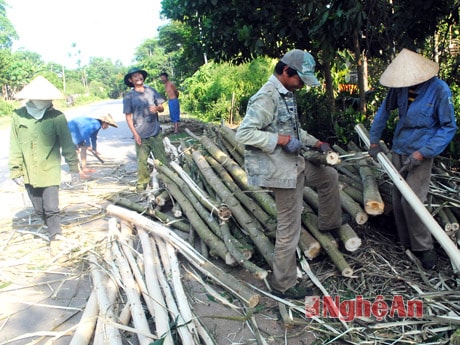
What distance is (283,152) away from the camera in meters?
2.96

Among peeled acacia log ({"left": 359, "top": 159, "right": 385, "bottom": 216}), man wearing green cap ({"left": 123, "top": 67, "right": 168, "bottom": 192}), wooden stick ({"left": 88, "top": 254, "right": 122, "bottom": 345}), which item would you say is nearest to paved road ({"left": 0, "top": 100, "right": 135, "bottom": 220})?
man wearing green cap ({"left": 123, "top": 67, "right": 168, "bottom": 192})

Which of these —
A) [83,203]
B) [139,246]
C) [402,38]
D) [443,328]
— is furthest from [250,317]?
[402,38]

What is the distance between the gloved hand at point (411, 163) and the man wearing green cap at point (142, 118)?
3958mm

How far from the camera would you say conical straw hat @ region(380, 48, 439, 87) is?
126 inches

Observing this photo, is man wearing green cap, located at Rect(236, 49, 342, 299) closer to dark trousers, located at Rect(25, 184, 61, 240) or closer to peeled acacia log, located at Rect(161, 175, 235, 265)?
peeled acacia log, located at Rect(161, 175, 235, 265)

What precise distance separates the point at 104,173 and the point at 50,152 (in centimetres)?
373

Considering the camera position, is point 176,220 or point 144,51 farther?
point 144,51

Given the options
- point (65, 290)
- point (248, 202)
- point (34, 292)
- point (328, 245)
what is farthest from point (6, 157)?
point (328, 245)

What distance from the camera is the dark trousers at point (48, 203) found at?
4355 mm

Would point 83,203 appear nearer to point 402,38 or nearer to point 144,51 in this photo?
point 402,38

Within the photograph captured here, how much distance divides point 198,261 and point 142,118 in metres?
3.17

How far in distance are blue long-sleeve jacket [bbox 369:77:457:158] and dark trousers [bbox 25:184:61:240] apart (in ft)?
12.0

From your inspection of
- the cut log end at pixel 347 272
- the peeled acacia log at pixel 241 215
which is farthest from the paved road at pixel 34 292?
the cut log end at pixel 347 272

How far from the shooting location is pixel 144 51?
8562 centimetres
